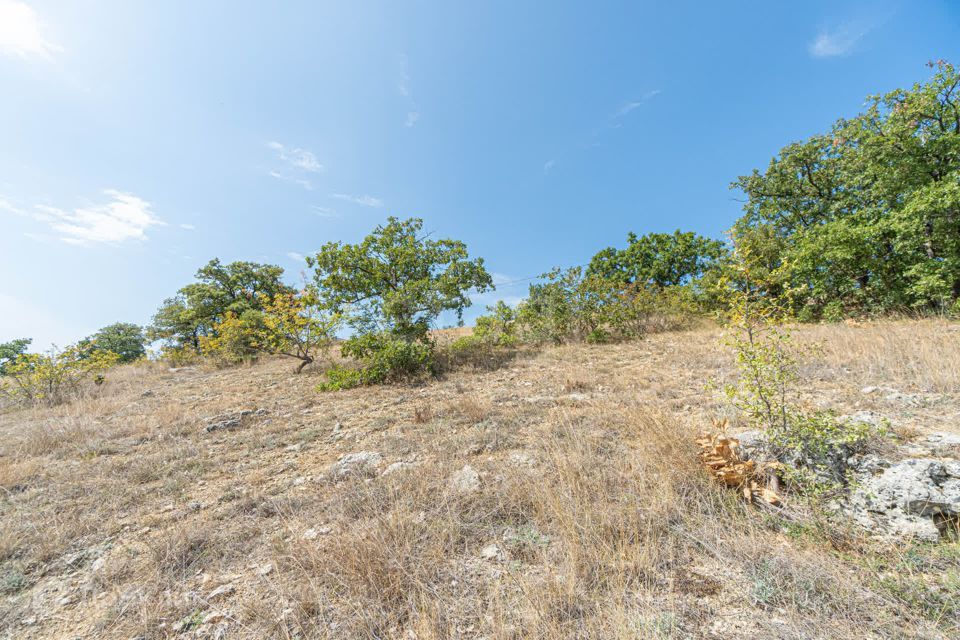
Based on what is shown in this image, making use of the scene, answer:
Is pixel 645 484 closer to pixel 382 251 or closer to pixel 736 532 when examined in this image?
pixel 736 532

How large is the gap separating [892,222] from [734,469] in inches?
615

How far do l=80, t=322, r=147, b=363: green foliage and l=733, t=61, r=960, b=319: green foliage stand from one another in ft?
155

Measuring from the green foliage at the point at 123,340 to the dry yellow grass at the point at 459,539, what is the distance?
35446mm

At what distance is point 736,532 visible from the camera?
2.21 m

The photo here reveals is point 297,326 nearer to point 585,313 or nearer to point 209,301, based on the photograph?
point 585,313

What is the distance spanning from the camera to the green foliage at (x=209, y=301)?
22797 millimetres

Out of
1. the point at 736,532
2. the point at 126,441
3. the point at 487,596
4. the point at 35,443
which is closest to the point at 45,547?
the point at 126,441

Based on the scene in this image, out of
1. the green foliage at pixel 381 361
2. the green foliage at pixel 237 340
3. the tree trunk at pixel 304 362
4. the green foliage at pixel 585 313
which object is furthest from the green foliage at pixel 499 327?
the green foliage at pixel 237 340

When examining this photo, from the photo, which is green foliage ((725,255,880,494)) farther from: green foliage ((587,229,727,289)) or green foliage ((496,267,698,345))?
green foliage ((587,229,727,289))

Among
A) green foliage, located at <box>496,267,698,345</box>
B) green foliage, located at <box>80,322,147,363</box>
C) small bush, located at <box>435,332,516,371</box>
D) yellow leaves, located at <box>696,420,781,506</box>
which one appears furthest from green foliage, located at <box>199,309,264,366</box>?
green foliage, located at <box>80,322,147,363</box>

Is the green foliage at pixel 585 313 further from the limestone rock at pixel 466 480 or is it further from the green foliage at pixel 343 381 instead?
the limestone rock at pixel 466 480

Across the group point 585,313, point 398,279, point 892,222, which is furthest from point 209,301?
point 892,222

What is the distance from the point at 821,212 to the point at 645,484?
75.0 ft

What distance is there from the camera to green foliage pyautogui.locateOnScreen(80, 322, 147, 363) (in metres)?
28.8
